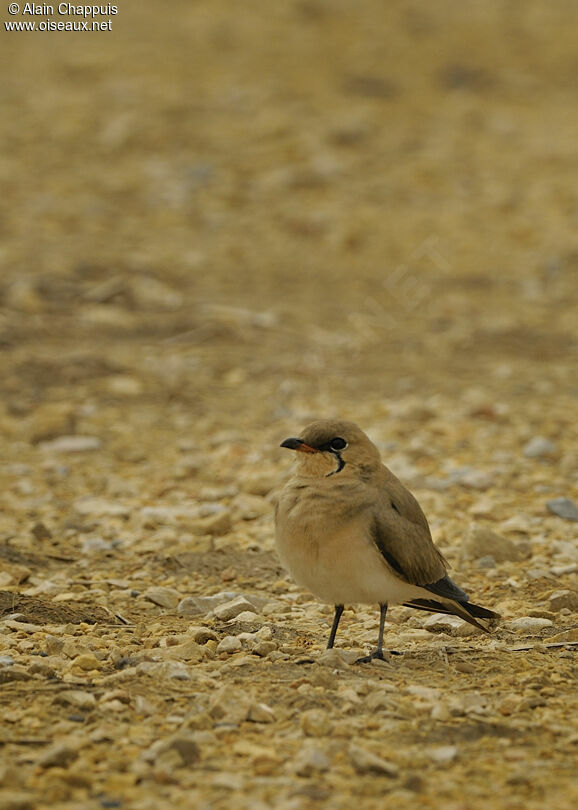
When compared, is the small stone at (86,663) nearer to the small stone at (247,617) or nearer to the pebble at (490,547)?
the small stone at (247,617)

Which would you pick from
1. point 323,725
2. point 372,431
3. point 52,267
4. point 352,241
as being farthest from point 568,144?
point 323,725

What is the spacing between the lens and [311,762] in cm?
305

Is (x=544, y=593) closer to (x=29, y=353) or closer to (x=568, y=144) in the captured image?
(x=29, y=353)

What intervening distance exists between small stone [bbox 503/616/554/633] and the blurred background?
10.7 feet

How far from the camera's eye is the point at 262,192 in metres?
12.0

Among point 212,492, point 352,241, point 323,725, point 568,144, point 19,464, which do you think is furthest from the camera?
point 568,144

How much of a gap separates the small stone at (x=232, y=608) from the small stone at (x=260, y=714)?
1072mm

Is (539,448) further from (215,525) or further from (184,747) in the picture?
(184,747)

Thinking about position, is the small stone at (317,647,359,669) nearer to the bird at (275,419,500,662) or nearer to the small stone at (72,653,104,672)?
the bird at (275,419,500,662)

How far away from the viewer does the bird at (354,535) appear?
13.3ft

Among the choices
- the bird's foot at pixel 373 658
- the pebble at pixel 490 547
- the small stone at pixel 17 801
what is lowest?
the small stone at pixel 17 801

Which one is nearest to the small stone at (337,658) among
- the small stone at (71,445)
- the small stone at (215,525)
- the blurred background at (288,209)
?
the small stone at (215,525)

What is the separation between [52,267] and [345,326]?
2.48 meters

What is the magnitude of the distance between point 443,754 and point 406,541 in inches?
42.6
